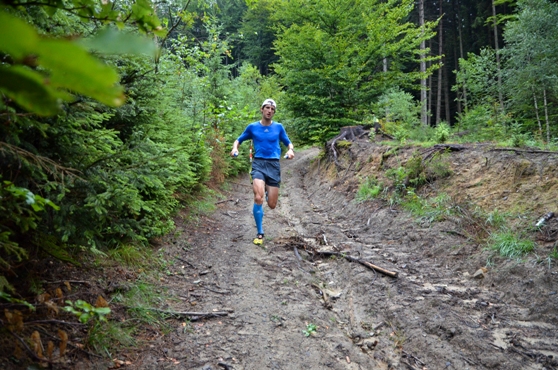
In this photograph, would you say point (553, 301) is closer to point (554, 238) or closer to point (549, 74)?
point (554, 238)

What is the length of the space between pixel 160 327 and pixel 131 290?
513 mm

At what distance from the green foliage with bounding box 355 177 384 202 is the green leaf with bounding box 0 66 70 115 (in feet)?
24.8

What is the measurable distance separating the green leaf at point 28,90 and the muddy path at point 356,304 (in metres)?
2.54

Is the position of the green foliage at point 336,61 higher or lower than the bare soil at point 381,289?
higher

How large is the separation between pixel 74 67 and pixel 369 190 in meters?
7.92

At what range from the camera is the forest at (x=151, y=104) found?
24.2 inches

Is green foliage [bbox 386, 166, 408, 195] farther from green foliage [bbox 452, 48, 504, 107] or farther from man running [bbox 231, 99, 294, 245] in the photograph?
green foliage [bbox 452, 48, 504, 107]

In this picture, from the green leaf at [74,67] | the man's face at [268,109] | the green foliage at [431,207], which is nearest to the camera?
the green leaf at [74,67]

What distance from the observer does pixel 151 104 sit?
14.3ft

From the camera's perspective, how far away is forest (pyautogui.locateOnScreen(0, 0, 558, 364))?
0.62 meters

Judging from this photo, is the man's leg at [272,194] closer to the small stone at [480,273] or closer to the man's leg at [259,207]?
the man's leg at [259,207]

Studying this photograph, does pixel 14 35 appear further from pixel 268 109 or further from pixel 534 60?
pixel 534 60

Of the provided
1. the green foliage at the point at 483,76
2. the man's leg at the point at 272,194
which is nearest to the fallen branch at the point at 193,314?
the man's leg at the point at 272,194

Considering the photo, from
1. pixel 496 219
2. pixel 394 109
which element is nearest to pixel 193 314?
pixel 496 219
